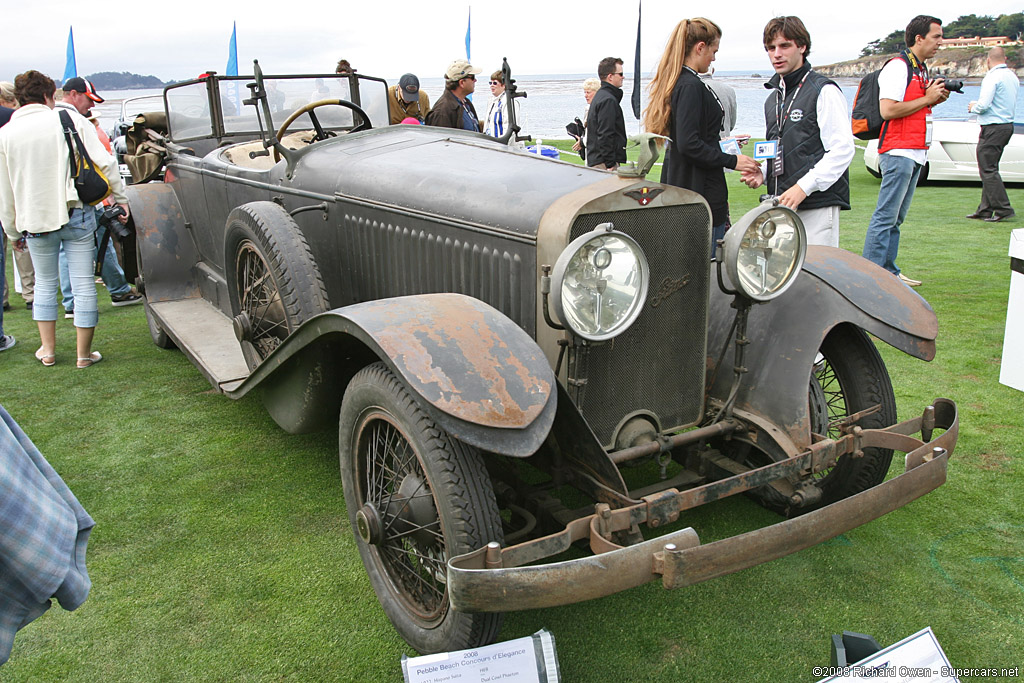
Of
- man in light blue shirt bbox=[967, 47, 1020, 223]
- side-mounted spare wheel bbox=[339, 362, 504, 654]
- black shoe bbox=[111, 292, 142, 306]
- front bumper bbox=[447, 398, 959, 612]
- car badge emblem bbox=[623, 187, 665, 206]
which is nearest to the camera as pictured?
front bumper bbox=[447, 398, 959, 612]

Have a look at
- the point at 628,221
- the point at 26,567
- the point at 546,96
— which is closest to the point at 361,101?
the point at 628,221

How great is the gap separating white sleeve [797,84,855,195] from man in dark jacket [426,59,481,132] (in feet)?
10.5

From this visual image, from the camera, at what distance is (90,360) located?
512 cm

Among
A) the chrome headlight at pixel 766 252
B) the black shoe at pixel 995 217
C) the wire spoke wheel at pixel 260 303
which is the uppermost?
the chrome headlight at pixel 766 252

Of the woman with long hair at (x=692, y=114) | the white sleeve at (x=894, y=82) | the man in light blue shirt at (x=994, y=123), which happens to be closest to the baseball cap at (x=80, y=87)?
the woman with long hair at (x=692, y=114)

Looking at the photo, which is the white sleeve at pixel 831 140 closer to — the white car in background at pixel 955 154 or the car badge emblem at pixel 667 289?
the car badge emblem at pixel 667 289

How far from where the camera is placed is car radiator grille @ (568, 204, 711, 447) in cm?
256

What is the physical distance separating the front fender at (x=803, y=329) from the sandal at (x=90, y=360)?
4142mm

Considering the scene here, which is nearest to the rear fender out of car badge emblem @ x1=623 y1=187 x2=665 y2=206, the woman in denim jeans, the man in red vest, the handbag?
the woman in denim jeans

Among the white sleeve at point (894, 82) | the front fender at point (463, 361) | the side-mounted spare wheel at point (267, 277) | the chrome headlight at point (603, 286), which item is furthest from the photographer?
the white sleeve at point (894, 82)

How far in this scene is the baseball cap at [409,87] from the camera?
6895 mm

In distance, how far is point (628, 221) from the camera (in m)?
2.49

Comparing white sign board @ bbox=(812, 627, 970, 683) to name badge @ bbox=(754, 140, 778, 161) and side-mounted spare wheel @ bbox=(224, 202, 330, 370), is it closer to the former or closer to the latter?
side-mounted spare wheel @ bbox=(224, 202, 330, 370)

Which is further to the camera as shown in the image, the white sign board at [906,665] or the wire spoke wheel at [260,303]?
the wire spoke wheel at [260,303]
